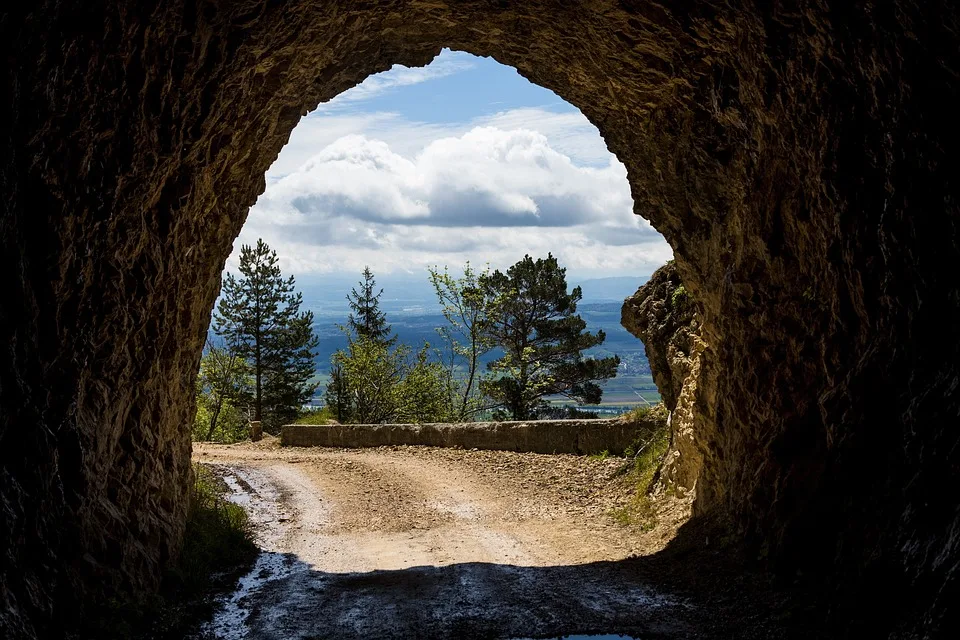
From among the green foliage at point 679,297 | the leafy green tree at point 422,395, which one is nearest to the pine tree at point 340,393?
the leafy green tree at point 422,395

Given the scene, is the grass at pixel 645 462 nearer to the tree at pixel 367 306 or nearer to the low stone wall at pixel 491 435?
the low stone wall at pixel 491 435

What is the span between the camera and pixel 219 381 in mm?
42906

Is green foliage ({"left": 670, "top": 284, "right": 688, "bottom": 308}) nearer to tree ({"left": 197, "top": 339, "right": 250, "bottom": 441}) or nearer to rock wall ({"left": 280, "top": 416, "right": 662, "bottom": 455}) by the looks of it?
rock wall ({"left": 280, "top": 416, "right": 662, "bottom": 455})

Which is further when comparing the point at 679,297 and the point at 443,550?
the point at 679,297

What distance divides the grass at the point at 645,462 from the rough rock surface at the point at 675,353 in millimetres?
503

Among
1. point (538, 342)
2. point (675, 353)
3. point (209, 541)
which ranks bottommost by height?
point (209, 541)

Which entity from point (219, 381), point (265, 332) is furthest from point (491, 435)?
point (265, 332)

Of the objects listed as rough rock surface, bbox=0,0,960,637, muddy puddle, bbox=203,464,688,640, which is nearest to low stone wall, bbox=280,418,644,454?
muddy puddle, bbox=203,464,688,640

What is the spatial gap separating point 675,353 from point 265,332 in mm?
42156

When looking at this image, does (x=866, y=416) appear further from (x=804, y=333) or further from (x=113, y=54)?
(x=113, y=54)

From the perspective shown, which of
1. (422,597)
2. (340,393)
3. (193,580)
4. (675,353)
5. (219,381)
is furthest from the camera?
(340,393)

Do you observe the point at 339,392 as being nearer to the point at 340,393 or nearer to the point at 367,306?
the point at 340,393

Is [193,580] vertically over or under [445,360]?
under

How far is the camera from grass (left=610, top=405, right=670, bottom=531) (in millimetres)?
11969
